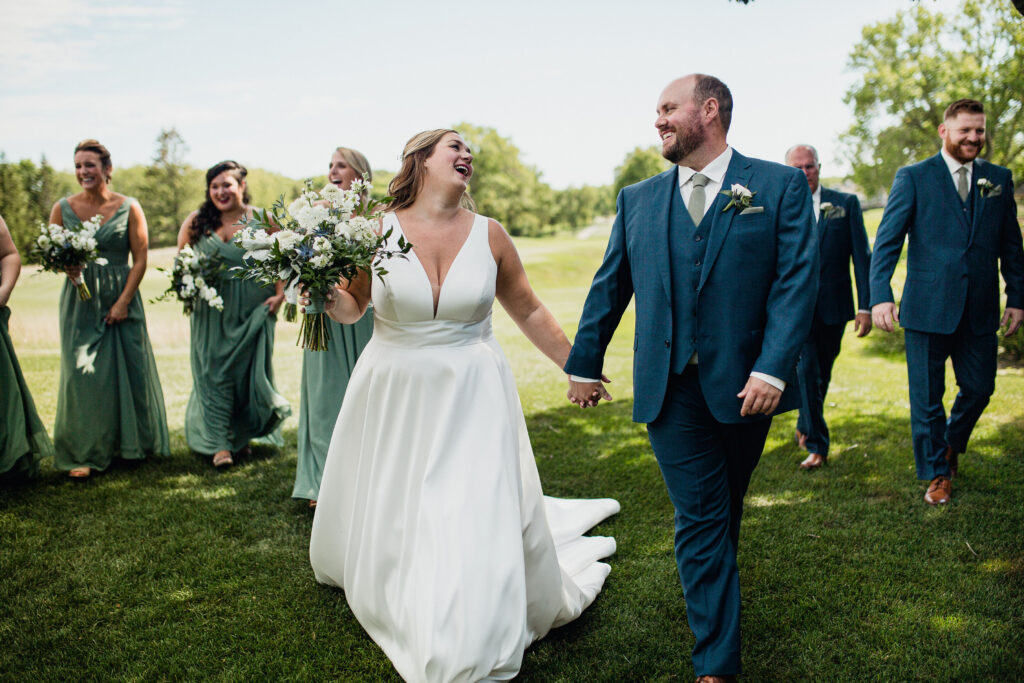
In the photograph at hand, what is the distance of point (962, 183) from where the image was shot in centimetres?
513

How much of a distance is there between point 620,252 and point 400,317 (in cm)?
116

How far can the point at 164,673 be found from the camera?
3.40 meters

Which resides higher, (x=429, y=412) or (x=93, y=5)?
(x=93, y=5)

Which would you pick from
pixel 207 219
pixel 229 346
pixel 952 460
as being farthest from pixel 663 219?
pixel 207 219

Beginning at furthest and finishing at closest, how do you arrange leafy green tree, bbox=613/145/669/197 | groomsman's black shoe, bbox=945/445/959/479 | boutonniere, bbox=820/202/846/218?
1. leafy green tree, bbox=613/145/669/197
2. boutonniere, bbox=820/202/846/218
3. groomsman's black shoe, bbox=945/445/959/479

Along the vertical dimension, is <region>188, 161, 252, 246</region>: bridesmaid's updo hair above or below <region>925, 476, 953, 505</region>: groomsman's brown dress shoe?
above

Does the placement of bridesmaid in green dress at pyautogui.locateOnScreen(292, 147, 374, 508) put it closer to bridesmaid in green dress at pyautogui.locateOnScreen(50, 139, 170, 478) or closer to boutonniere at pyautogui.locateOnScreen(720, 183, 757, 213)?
bridesmaid in green dress at pyautogui.locateOnScreen(50, 139, 170, 478)

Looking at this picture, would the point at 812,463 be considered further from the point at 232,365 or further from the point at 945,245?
the point at 232,365

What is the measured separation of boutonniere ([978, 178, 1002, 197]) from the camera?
5.08 meters

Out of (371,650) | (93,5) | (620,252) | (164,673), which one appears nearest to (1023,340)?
(620,252)

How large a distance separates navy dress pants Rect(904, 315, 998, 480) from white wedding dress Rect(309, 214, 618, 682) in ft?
8.87

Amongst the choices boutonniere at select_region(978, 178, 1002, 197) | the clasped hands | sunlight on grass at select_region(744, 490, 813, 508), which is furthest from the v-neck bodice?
boutonniere at select_region(978, 178, 1002, 197)

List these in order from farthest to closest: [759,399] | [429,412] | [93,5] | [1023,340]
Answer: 1. [93,5]
2. [1023,340]
3. [429,412]
4. [759,399]

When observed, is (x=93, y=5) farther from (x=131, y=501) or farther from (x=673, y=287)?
(x=673, y=287)
